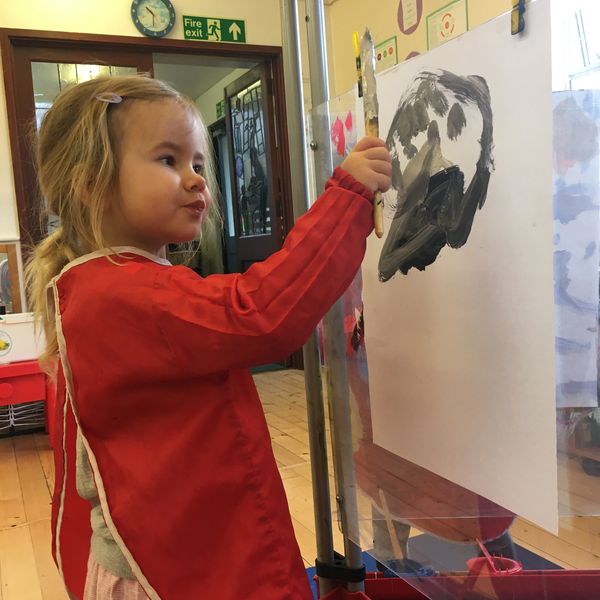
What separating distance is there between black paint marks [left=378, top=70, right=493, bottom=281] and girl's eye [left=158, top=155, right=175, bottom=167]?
252mm

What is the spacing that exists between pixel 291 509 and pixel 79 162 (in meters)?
1.20

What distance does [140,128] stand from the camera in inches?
26.1

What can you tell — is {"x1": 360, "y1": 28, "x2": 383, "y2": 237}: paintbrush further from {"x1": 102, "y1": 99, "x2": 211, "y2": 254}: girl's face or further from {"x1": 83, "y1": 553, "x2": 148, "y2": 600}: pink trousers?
{"x1": 83, "y1": 553, "x2": 148, "y2": 600}: pink trousers

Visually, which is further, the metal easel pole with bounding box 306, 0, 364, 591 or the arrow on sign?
the arrow on sign

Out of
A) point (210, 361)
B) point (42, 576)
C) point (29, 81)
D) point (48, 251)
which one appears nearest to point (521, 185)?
point (210, 361)

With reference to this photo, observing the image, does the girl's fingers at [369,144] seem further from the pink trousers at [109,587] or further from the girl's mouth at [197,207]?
Answer: the pink trousers at [109,587]

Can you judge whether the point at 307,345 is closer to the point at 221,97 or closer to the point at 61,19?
the point at 61,19

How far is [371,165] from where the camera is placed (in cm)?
59

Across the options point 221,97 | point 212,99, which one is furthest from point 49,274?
point 212,99

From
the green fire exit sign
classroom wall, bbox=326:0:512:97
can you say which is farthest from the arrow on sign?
classroom wall, bbox=326:0:512:97

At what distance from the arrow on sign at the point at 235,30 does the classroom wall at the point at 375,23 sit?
47cm

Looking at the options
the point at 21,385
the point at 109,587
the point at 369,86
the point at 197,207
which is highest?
the point at 369,86

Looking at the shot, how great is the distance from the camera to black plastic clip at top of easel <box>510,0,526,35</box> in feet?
1.79

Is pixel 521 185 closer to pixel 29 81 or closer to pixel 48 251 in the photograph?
pixel 48 251
